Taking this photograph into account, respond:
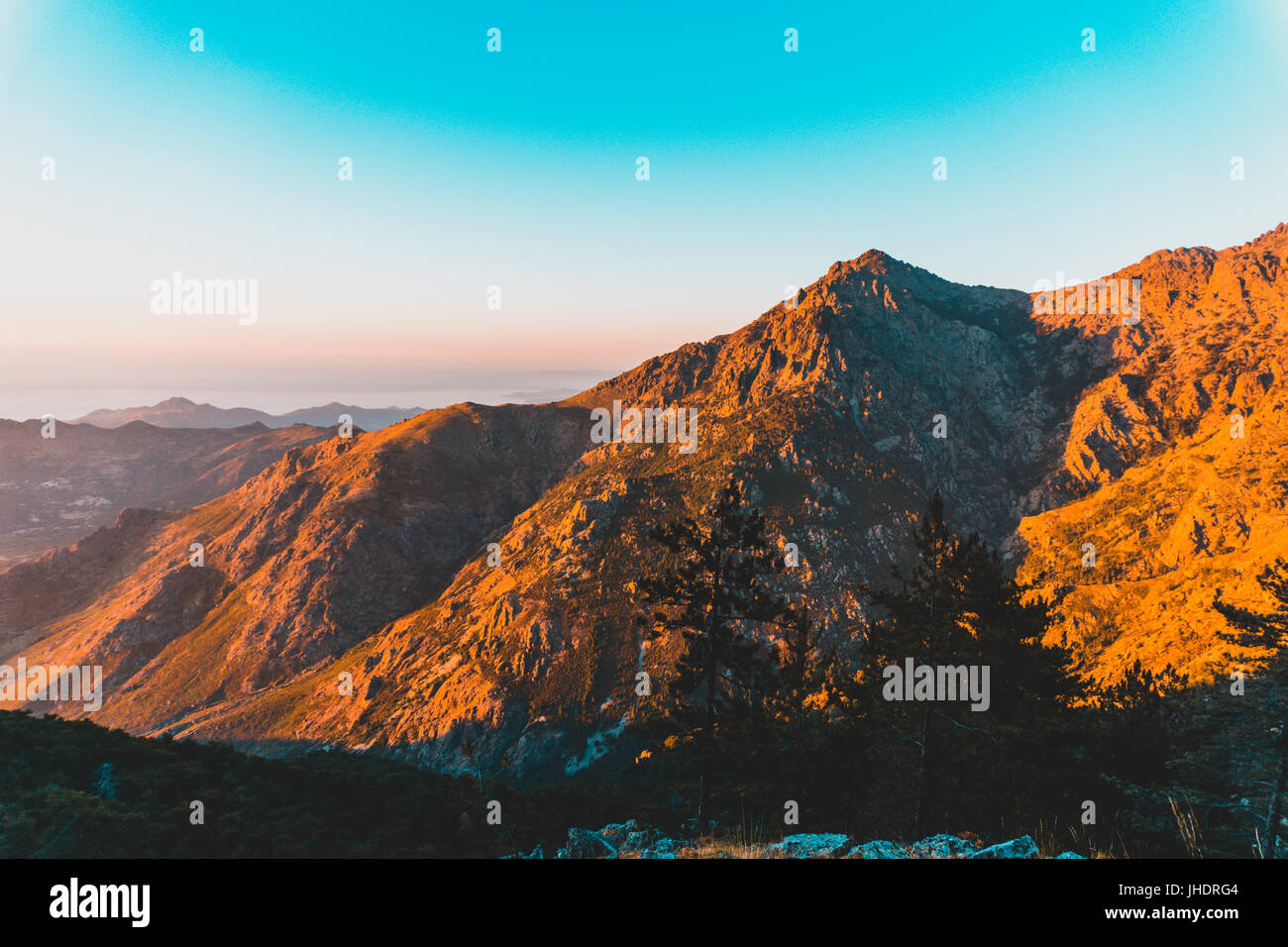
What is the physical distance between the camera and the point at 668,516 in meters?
123

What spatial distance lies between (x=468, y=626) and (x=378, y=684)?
2232 cm

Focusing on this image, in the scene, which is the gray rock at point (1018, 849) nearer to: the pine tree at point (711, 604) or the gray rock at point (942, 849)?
the gray rock at point (942, 849)

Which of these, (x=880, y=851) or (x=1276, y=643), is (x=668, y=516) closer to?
(x=1276, y=643)

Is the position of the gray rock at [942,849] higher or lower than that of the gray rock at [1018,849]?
lower

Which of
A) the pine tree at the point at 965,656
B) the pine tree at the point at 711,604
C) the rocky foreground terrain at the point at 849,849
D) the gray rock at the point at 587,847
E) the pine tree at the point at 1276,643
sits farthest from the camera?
the pine tree at the point at 711,604

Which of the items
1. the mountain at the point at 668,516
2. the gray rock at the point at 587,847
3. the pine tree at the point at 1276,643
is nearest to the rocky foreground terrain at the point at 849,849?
the gray rock at the point at 587,847

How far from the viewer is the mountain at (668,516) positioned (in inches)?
3959

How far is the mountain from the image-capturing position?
101 metres

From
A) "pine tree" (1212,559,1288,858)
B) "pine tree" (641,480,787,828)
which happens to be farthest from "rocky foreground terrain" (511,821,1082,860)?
"pine tree" (1212,559,1288,858)

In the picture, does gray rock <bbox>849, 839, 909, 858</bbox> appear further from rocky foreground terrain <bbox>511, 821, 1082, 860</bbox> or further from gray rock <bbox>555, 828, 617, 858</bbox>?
gray rock <bbox>555, 828, 617, 858</bbox>

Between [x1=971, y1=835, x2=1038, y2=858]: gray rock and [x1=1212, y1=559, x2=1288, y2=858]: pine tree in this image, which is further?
[x1=1212, y1=559, x2=1288, y2=858]: pine tree

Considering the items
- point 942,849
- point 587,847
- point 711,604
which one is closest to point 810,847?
point 942,849
